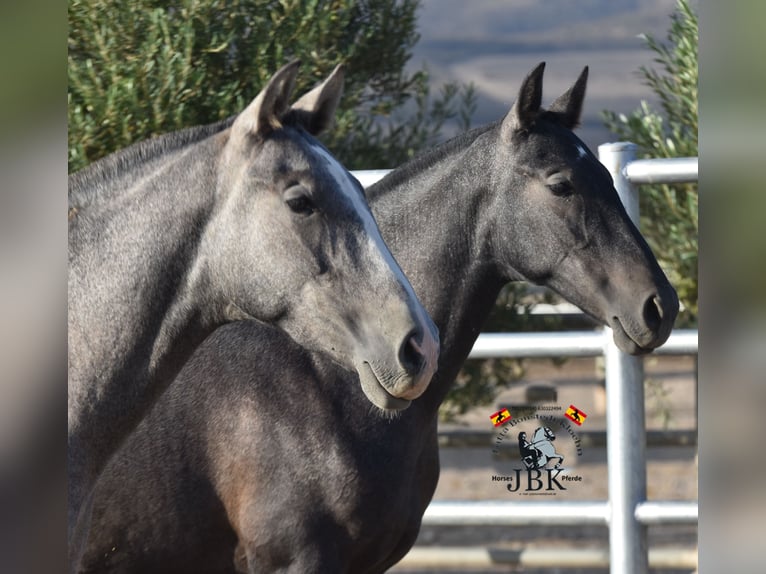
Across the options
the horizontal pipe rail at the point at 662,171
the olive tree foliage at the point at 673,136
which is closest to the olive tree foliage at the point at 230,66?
the olive tree foliage at the point at 673,136

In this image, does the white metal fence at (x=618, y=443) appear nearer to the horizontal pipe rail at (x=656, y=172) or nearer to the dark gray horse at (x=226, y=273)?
the horizontal pipe rail at (x=656, y=172)

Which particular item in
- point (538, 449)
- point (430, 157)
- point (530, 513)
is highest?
point (430, 157)

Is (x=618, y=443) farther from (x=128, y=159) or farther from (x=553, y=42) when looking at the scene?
(x=128, y=159)

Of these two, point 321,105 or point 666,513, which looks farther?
point 666,513

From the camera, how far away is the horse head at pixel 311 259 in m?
1.77

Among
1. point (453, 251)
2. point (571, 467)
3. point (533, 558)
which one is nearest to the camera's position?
point (453, 251)

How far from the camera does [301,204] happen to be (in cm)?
182

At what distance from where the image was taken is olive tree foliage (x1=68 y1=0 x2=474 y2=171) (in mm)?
3455

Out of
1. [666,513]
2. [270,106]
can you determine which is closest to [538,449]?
[666,513]

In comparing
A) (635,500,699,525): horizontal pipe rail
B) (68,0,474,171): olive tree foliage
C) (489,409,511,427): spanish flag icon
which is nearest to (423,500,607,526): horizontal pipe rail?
(635,500,699,525): horizontal pipe rail

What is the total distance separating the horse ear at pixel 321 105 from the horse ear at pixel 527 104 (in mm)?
686

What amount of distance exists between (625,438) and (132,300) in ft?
6.63

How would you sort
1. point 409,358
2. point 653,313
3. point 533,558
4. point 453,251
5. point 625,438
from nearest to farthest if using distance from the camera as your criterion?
1. point 409,358
2. point 653,313
3. point 453,251
4. point 625,438
5. point 533,558

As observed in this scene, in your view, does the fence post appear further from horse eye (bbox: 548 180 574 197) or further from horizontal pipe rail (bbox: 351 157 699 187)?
horse eye (bbox: 548 180 574 197)
